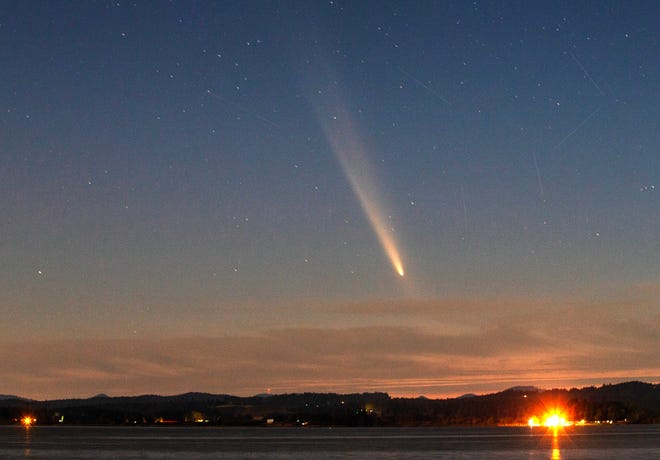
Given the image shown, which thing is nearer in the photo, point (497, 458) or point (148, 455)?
point (497, 458)

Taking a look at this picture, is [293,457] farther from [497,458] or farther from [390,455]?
[497,458]

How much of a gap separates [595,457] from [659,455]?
7697 mm

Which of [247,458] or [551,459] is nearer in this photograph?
[551,459]

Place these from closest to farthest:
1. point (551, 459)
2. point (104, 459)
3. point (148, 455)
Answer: point (551, 459)
point (104, 459)
point (148, 455)

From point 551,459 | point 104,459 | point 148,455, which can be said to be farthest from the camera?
point 148,455

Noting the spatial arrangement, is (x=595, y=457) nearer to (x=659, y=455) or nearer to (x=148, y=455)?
(x=659, y=455)

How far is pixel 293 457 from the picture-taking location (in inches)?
3856

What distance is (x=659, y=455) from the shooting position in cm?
9725

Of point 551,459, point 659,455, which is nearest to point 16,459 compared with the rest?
point 551,459

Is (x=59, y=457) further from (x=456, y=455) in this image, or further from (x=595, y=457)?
(x=595, y=457)

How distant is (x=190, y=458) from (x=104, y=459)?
8.51 meters

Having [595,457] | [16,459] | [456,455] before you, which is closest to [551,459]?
[595,457]

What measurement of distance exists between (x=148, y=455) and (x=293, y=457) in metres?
17.8

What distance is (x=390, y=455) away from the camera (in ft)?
331
